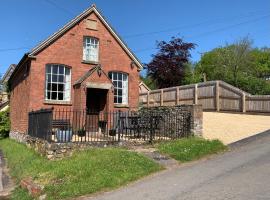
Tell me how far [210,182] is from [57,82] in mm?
14251

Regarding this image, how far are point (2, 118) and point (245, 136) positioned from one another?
64.9 feet

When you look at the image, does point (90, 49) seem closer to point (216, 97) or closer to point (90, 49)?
point (90, 49)

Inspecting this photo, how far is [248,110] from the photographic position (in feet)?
85.7

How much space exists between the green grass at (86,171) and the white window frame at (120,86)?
10.6 m

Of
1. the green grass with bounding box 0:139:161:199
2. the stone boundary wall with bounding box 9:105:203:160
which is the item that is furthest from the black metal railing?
the green grass with bounding box 0:139:161:199

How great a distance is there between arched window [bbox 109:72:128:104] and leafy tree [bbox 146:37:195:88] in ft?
50.0

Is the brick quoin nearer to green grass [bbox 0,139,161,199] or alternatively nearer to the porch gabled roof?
the porch gabled roof

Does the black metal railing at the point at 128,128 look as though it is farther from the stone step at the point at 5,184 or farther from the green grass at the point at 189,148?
the stone step at the point at 5,184

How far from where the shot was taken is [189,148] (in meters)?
14.7

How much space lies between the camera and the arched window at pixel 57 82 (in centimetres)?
2204

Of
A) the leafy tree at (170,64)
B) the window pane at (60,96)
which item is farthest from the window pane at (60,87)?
the leafy tree at (170,64)

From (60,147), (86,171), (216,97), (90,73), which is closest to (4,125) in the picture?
(90,73)

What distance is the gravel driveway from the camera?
17.9m

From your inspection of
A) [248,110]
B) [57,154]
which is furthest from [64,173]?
[248,110]
